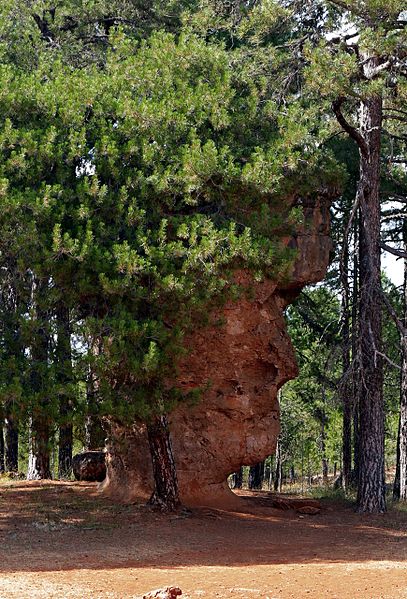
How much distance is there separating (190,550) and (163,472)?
2.99m

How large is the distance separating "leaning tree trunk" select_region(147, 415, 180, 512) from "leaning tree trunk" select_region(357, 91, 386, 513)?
436cm

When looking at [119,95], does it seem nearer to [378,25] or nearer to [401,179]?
[378,25]

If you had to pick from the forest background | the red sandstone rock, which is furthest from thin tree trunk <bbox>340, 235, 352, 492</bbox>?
the red sandstone rock

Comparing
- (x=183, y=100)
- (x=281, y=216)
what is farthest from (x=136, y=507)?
(x=183, y=100)

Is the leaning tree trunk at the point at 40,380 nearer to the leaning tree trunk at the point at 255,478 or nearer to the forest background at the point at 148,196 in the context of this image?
the forest background at the point at 148,196

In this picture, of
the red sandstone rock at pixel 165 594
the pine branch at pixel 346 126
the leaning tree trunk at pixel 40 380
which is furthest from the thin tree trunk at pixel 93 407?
the pine branch at pixel 346 126

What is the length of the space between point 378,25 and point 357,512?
9.64 meters

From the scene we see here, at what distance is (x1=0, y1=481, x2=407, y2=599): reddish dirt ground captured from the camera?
8.42 meters

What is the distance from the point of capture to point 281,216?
13.8 metres

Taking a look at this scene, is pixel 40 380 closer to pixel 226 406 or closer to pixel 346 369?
Answer: pixel 226 406

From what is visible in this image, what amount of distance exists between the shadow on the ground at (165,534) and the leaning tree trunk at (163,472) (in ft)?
0.95

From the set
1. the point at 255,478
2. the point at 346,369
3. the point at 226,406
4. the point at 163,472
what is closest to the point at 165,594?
the point at 163,472

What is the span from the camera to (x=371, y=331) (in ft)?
52.6

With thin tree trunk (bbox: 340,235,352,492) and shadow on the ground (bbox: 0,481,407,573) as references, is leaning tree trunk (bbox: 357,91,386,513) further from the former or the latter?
shadow on the ground (bbox: 0,481,407,573)
